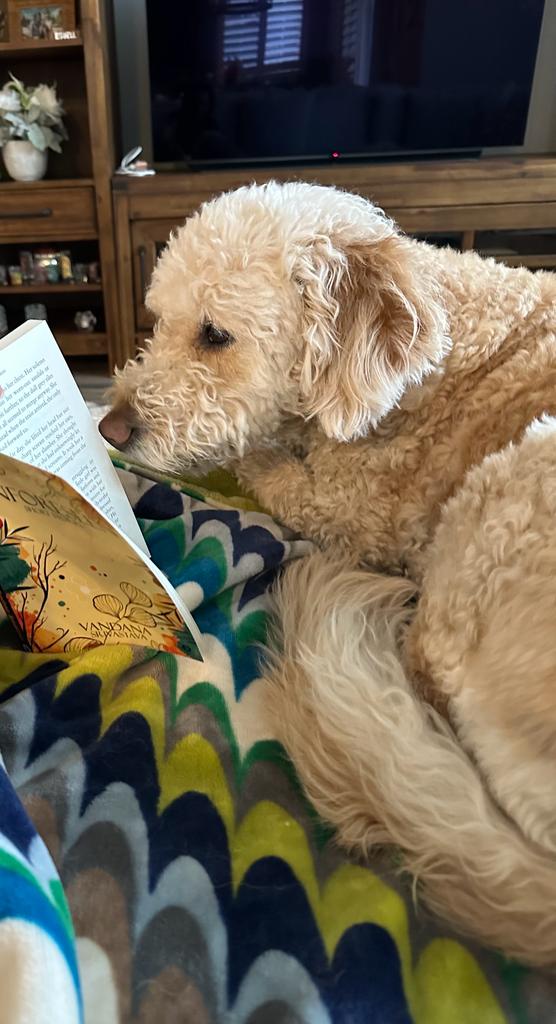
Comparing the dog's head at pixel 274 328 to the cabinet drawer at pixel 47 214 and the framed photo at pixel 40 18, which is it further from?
the framed photo at pixel 40 18

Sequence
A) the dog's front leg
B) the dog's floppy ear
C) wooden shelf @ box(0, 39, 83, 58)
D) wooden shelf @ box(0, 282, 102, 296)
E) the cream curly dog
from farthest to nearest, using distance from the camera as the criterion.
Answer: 1. wooden shelf @ box(0, 282, 102, 296)
2. wooden shelf @ box(0, 39, 83, 58)
3. the dog's front leg
4. the dog's floppy ear
5. the cream curly dog

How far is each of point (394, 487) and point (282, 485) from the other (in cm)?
15

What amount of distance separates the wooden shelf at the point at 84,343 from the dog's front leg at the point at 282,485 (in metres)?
2.01

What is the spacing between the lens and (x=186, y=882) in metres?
0.53

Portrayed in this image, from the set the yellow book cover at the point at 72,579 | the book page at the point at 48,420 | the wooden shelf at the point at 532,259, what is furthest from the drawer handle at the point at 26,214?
the yellow book cover at the point at 72,579

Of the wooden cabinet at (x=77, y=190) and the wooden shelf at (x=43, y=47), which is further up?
the wooden shelf at (x=43, y=47)

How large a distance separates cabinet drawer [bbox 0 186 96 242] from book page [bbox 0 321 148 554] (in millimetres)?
2199

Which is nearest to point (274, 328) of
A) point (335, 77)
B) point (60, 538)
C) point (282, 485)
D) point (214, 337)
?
point (214, 337)

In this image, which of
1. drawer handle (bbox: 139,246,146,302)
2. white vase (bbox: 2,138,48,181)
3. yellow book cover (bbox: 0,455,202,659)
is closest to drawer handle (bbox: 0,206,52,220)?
white vase (bbox: 2,138,48,181)

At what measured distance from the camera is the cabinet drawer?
264 cm

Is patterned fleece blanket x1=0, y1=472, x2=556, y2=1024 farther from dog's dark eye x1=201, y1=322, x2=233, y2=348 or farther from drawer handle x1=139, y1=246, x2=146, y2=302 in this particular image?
drawer handle x1=139, y1=246, x2=146, y2=302

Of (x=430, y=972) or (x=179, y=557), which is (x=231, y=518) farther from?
(x=430, y=972)

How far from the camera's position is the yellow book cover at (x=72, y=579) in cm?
60

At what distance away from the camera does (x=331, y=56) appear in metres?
2.71
